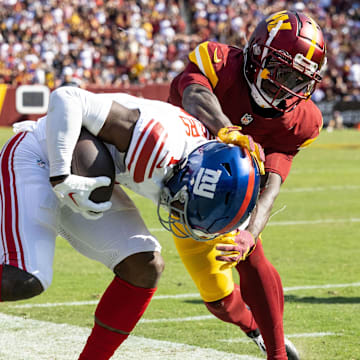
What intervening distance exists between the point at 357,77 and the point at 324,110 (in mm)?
1601

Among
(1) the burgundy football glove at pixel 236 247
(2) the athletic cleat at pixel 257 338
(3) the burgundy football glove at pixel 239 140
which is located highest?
(3) the burgundy football glove at pixel 239 140

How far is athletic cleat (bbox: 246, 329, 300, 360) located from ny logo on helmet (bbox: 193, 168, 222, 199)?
1254 millimetres

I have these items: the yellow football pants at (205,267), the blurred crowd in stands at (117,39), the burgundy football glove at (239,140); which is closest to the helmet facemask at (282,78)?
the burgundy football glove at (239,140)

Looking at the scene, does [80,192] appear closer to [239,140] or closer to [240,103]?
[239,140]

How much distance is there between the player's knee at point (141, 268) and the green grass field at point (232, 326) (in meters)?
0.82

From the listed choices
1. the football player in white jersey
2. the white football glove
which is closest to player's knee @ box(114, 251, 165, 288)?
the football player in white jersey

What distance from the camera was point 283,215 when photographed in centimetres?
908

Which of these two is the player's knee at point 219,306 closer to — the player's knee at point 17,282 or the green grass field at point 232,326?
the green grass field at point 232,326

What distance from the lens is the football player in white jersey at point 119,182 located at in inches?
121

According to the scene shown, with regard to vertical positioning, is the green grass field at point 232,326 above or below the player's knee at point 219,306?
below

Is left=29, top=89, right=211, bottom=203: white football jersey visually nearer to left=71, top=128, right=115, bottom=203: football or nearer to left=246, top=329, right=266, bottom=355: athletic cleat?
left=71, top=128, right=115, bottom=203: football

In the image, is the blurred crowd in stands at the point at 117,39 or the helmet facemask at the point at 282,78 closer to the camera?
the helmet facemask at the point at 282,78

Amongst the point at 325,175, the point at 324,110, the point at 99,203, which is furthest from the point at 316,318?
the point at 324,110

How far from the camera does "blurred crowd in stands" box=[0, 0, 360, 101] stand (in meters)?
22.1
